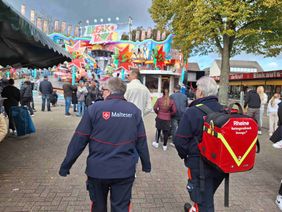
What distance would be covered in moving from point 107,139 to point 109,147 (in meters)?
0.08

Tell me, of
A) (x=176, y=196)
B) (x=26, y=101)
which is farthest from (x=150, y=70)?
(x=176, y=196)

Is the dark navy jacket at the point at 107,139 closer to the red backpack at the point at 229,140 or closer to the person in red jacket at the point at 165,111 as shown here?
the red backpack at the point at 229,140

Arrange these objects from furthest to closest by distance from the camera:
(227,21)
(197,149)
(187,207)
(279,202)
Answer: (227,21) < (279,202) < (187,207) < (197,149)

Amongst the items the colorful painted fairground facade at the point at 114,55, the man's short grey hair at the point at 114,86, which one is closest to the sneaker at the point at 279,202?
the man's short grey hair at the point at 114,86

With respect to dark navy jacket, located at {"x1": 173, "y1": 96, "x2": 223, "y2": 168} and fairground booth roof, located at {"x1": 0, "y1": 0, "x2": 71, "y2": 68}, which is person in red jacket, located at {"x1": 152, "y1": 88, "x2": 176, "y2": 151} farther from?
dark navy jacket, located at {"x1": 173, "y1": 96, "x2": 223, "y2": 168}

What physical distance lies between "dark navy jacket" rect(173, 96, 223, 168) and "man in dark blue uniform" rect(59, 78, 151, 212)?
0.51m

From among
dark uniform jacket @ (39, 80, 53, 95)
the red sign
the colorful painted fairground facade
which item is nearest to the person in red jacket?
dark uniform jacket @ (39, 80, 53, 95)

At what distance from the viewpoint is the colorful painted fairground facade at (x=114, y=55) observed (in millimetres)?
23969

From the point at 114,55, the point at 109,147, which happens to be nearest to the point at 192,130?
the point at 109,147

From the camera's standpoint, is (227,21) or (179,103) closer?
(179,103)

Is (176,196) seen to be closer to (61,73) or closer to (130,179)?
(130,179)

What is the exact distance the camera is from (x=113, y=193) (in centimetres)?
246

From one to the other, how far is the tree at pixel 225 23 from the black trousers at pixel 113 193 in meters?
9.51

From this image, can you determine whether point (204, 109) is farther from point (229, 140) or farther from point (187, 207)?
point (187, 207)
